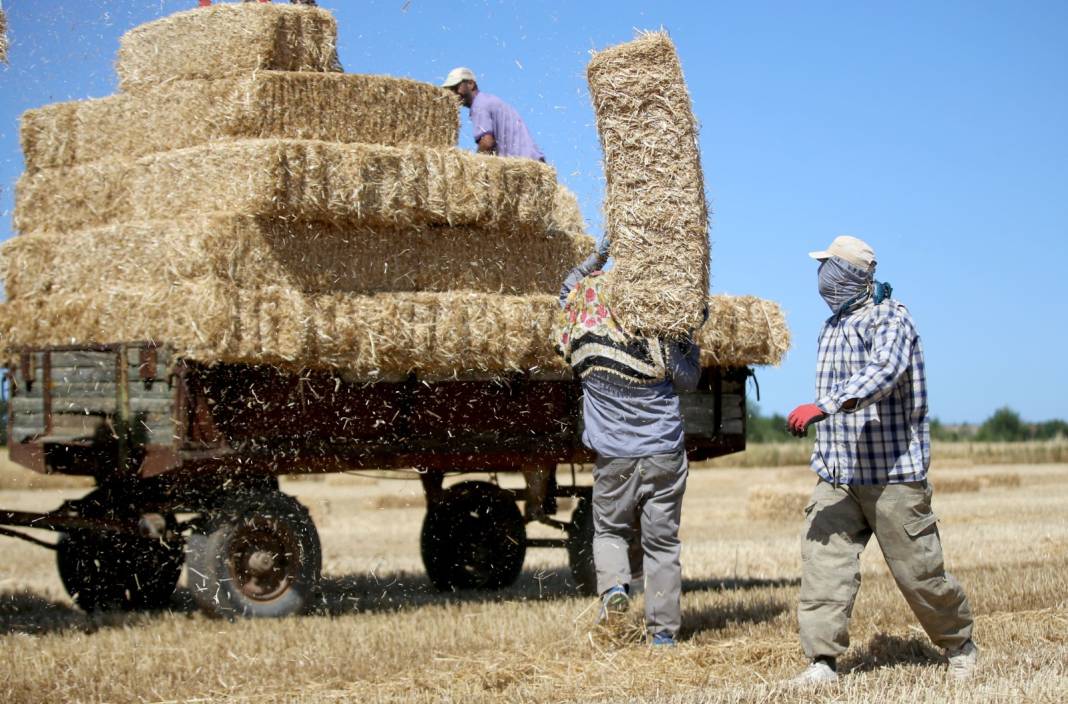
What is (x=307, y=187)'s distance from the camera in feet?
27.7

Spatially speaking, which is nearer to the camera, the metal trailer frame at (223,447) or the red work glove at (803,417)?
the red work glove at (803,417)

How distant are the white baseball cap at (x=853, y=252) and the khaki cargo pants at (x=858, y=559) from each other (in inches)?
38.7

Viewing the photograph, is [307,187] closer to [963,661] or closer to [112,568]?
[112,568]

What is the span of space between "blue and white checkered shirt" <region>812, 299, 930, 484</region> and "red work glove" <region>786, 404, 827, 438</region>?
0.51 ft

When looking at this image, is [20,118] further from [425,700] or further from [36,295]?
[425,700]

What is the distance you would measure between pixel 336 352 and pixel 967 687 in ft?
13.4

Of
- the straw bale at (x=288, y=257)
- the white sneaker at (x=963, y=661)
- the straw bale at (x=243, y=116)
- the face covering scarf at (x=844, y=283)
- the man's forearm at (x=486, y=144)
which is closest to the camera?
the white sneaker at (x=963, y=661)

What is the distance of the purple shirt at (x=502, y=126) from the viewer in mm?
10367

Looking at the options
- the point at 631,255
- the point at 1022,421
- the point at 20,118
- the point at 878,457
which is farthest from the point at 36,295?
the point at 1022,421

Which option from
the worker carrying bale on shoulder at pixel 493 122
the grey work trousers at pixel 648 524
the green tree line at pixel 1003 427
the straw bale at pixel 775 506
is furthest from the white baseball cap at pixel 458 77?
the green tree line at pixel 1003 427

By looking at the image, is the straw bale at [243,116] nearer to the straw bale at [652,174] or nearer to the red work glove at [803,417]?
the straw bale at [652,174]

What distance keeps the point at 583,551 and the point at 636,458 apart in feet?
10.7

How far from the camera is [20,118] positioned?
10250mm

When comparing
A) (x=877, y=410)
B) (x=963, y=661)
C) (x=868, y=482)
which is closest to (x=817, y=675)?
(x=963, y=661)
